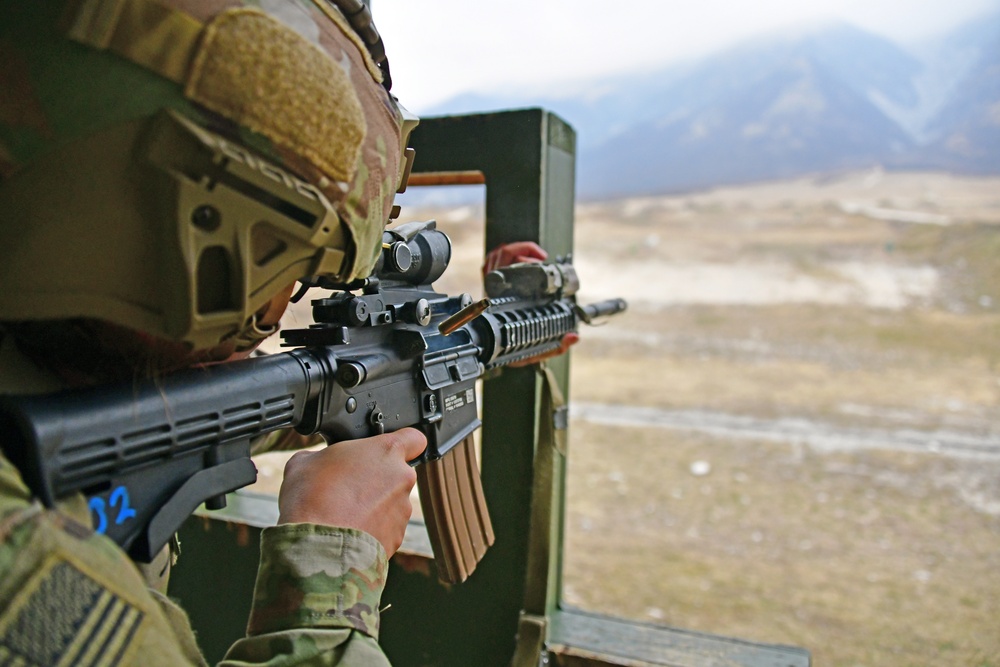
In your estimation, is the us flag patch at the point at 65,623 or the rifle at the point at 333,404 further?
the rifle at the point at 333,404

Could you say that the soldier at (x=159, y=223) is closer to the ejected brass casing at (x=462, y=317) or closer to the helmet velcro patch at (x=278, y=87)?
the helmet velcro patch at (x=278, y=87)

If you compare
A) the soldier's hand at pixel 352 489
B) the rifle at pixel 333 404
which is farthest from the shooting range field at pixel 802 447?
the soldier's hand at pixel 352 489

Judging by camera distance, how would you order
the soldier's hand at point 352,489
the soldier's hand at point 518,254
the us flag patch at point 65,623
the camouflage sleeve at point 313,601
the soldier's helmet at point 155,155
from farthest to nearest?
the soldier's hand at point 518,254 → the soldier's hand at point 352,489 → the camouflage sleeve at point 313,601 → the soldier's helmet at point 155,155 → the us flag patch at point 65,623

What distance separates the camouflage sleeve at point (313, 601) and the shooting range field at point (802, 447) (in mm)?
1636

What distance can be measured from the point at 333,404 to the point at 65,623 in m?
0.53

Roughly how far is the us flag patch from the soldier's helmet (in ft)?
0.88

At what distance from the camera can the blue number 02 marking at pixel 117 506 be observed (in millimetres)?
790

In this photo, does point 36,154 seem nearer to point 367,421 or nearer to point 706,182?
point 367,421

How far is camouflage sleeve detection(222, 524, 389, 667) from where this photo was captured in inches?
34.3

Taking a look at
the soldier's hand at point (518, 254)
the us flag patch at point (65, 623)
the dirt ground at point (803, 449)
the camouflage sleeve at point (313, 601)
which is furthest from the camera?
the dirt ground at point (803, 449)

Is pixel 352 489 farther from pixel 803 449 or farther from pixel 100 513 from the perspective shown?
pixel 803 449

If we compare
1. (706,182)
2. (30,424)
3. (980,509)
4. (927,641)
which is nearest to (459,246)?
(980,509)

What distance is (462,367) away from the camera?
150 centimetres

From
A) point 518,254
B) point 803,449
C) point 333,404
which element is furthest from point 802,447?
point 333,404
